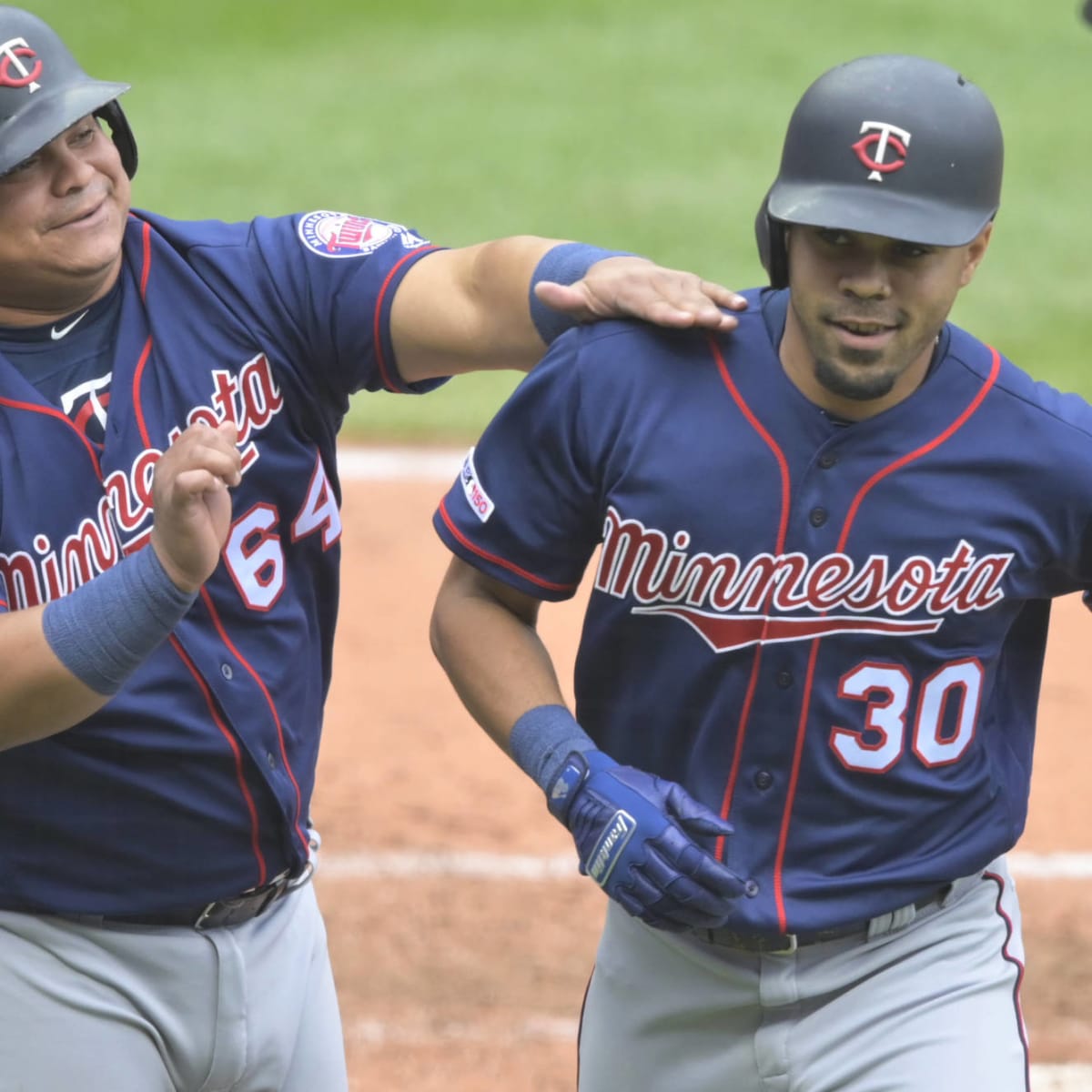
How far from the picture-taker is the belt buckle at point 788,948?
325cm

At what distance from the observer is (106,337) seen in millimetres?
3309

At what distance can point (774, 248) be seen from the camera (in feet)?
10.7

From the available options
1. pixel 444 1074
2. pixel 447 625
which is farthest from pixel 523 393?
pixel 444 1074

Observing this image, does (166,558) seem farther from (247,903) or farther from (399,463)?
(399,463)

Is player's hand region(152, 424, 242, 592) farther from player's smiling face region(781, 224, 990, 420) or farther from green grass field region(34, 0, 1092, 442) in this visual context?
green grass field region(34, 0, 1092, 442)

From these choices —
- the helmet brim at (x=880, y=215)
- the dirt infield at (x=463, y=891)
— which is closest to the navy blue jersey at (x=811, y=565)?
the helmet brim at (x=880, y=215)

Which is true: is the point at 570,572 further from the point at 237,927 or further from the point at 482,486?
the point at 237,927

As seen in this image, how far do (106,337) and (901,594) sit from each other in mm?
1332

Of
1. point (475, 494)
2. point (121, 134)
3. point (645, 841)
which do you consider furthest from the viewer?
point (121, 134)

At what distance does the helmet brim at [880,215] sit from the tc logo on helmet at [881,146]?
0.13ft

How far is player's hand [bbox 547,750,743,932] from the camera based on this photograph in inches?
120

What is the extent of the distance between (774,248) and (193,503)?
3.33 feet

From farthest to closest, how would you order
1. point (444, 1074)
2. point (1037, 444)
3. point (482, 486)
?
point (444, 1074) < point (482, 486) < point (1037, 444)

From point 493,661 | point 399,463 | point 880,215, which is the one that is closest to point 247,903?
point 493,661
